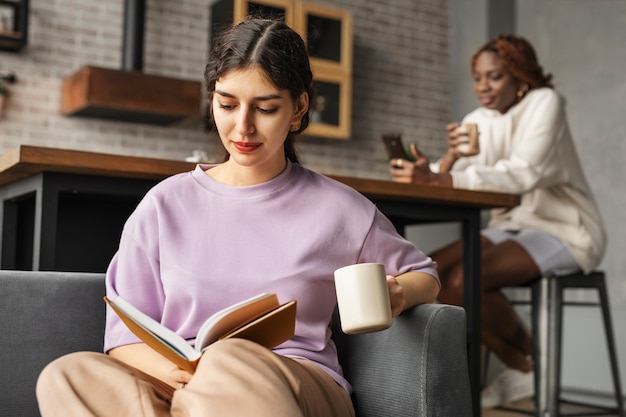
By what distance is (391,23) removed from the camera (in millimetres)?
6590

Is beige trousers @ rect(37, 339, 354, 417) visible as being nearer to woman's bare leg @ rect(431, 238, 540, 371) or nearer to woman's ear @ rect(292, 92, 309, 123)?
woman's ear @ rect(292, 92, 309, 123)

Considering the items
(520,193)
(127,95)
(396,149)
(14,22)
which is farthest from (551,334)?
(14,22)

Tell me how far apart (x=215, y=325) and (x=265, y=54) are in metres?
0.52

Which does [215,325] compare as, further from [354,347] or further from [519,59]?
[519,59]

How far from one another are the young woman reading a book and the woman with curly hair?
65.9 inches

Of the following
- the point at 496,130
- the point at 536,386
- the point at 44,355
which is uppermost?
the point at 496,130

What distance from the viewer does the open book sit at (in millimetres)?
1328

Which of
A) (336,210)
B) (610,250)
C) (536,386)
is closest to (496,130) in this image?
(536,386)

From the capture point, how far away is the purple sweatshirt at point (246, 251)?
1.57 meters

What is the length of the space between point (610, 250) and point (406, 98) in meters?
2.18

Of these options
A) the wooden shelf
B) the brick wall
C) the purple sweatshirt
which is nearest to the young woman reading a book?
the purple sweatshirt

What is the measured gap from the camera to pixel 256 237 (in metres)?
1.63

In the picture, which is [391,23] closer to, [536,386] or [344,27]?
[344,27]

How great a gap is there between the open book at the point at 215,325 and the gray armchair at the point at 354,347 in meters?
0.24
